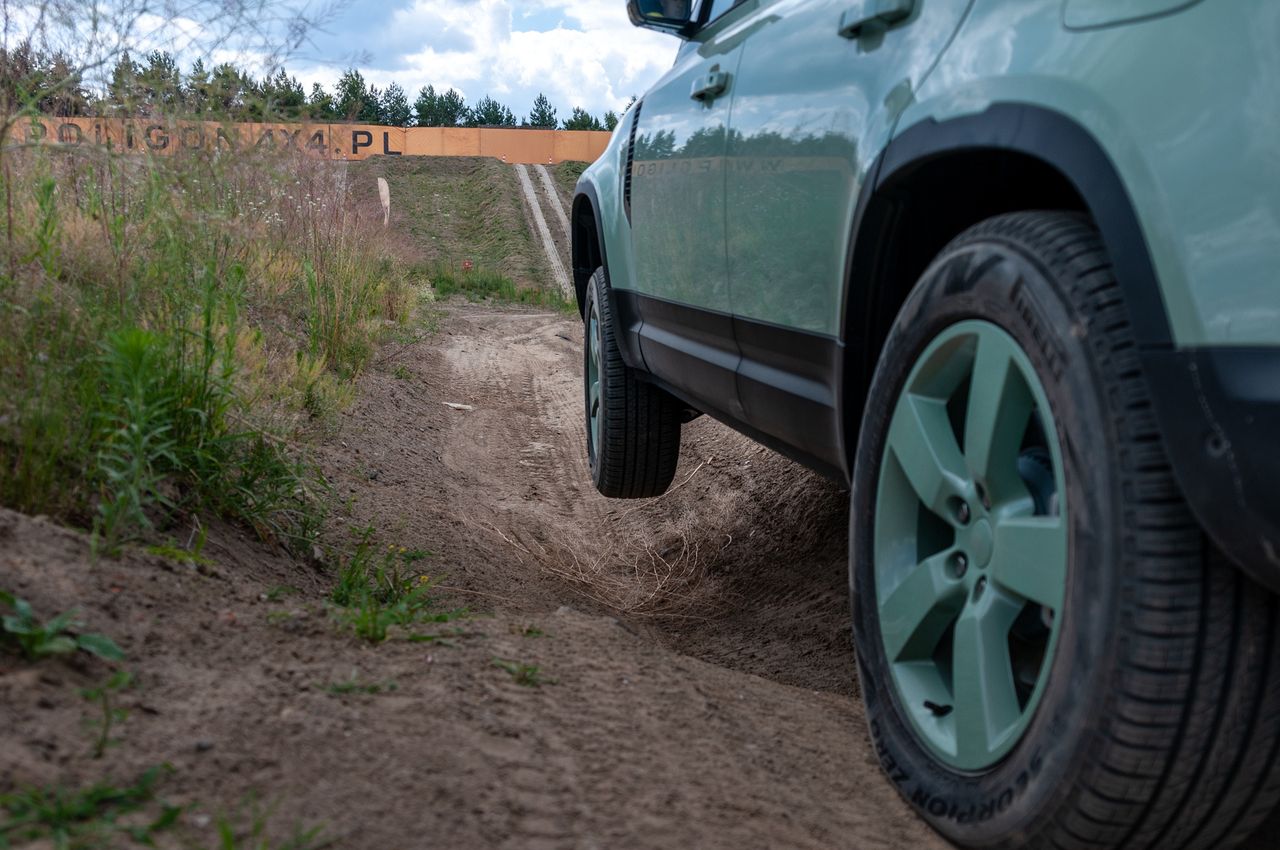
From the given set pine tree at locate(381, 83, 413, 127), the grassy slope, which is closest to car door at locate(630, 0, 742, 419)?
the grassy slope

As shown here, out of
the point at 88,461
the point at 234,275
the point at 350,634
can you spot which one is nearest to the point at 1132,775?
the point at 350,634

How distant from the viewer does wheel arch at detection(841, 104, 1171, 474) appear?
1.42 m

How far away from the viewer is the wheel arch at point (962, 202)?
1425mm

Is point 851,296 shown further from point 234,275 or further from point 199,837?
point 234,275

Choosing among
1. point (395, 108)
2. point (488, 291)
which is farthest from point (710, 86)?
point (395, 108)

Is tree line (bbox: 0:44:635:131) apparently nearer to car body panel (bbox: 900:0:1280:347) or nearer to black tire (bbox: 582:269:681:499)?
black tire (bbox: 582:269:681:499)

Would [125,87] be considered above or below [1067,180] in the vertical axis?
above

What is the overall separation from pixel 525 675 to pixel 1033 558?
108 cm

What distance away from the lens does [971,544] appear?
5.82 ft

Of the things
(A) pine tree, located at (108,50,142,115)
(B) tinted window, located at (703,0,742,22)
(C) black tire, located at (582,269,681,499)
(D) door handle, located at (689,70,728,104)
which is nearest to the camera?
(D) door handle, located at (689,70,728,104)

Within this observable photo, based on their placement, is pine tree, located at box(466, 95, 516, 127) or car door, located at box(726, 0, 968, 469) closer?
car door, located at box(726, 0, 968, 469)

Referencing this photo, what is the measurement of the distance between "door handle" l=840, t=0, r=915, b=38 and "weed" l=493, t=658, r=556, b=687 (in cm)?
144

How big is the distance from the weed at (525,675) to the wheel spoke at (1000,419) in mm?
1002

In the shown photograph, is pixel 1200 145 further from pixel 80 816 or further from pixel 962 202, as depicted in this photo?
pixel 80 816
